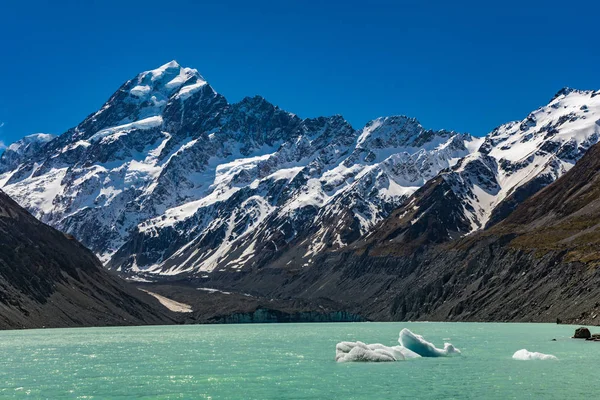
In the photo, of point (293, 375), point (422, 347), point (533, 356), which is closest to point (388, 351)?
point (422, 347)

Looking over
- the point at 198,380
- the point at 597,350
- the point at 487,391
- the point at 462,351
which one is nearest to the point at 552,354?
the point at 597,350

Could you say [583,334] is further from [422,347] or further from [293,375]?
[293,375]

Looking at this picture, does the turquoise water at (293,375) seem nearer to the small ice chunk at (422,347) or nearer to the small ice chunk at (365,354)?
the small ice chunk at (365,354)

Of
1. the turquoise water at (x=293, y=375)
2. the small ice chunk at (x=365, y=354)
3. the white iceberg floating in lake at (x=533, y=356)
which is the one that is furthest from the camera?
the small ice chunk at (x=365, y=354)

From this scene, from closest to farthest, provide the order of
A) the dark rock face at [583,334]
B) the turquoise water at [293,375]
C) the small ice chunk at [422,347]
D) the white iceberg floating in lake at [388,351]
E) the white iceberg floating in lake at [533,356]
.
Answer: the turquoise water at [293,375] → the white iceberg floating in lake at [533,356] → the white iceberg floating in lake at [388,351] → the small ice chunk at [422,347] → the dark rock face at [583,334]

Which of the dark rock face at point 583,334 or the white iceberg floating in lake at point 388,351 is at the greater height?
the dark rock face at point 583,334

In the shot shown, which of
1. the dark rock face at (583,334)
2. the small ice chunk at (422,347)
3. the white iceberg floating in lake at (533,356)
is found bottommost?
the white iceberg floating in lake at (533,356)

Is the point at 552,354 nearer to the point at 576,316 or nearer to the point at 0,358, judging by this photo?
the point at 0,358

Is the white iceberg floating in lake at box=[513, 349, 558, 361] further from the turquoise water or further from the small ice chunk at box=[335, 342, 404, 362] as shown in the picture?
the small ice chunk at box=[335, 342, 404, 362]

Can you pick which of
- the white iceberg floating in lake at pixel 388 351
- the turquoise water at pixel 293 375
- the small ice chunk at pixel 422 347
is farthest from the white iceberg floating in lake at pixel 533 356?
the white iceberg floating in lake at pixel 388 351
